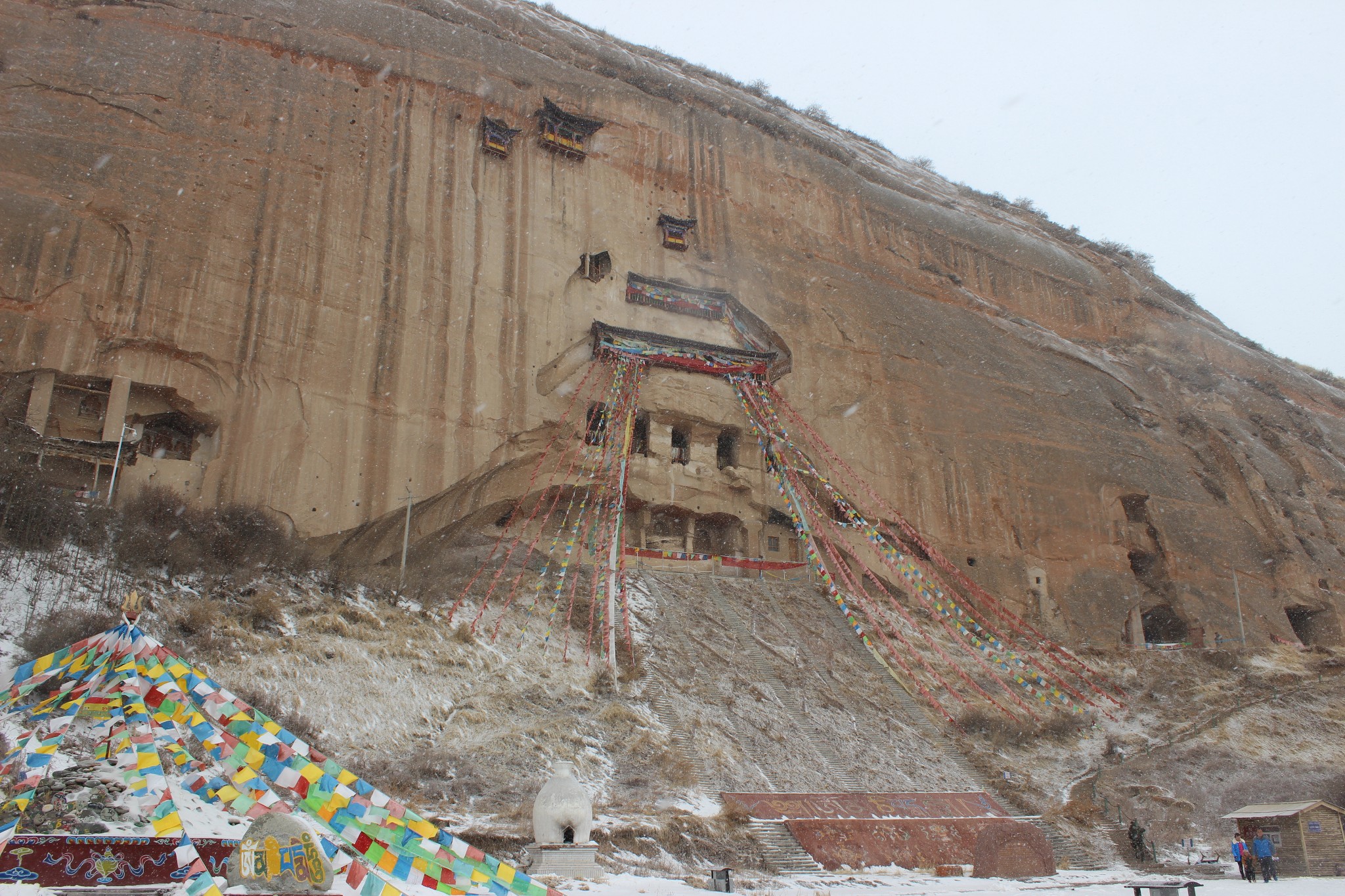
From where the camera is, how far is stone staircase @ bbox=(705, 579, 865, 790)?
50.8 ft

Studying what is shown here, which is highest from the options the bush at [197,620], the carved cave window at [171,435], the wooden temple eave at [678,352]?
the wooden temple eave at [678,352]

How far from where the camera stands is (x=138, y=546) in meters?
14.5

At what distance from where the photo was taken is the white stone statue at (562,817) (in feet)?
33.9

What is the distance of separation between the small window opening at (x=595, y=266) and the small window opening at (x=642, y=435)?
3379 mm

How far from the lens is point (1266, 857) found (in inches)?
Result: 541

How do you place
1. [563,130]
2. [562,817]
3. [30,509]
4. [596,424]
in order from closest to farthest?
1. [562,817]
2. [30,509]
3. [596,424]
4. [563,130]

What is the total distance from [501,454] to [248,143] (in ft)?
25.2

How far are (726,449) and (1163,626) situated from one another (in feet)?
46.6

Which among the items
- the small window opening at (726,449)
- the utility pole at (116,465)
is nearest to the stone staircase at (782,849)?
the utility pole at (116,465)

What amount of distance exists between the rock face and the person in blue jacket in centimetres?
1093

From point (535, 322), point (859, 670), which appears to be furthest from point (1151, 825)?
point (535, 322)

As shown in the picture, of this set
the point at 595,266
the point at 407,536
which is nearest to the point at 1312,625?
the point at 595,266

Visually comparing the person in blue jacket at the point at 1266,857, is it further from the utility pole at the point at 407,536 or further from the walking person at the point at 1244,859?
the utility pole at the point at 407,536

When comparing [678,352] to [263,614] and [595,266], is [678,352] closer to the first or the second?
[595,266]
